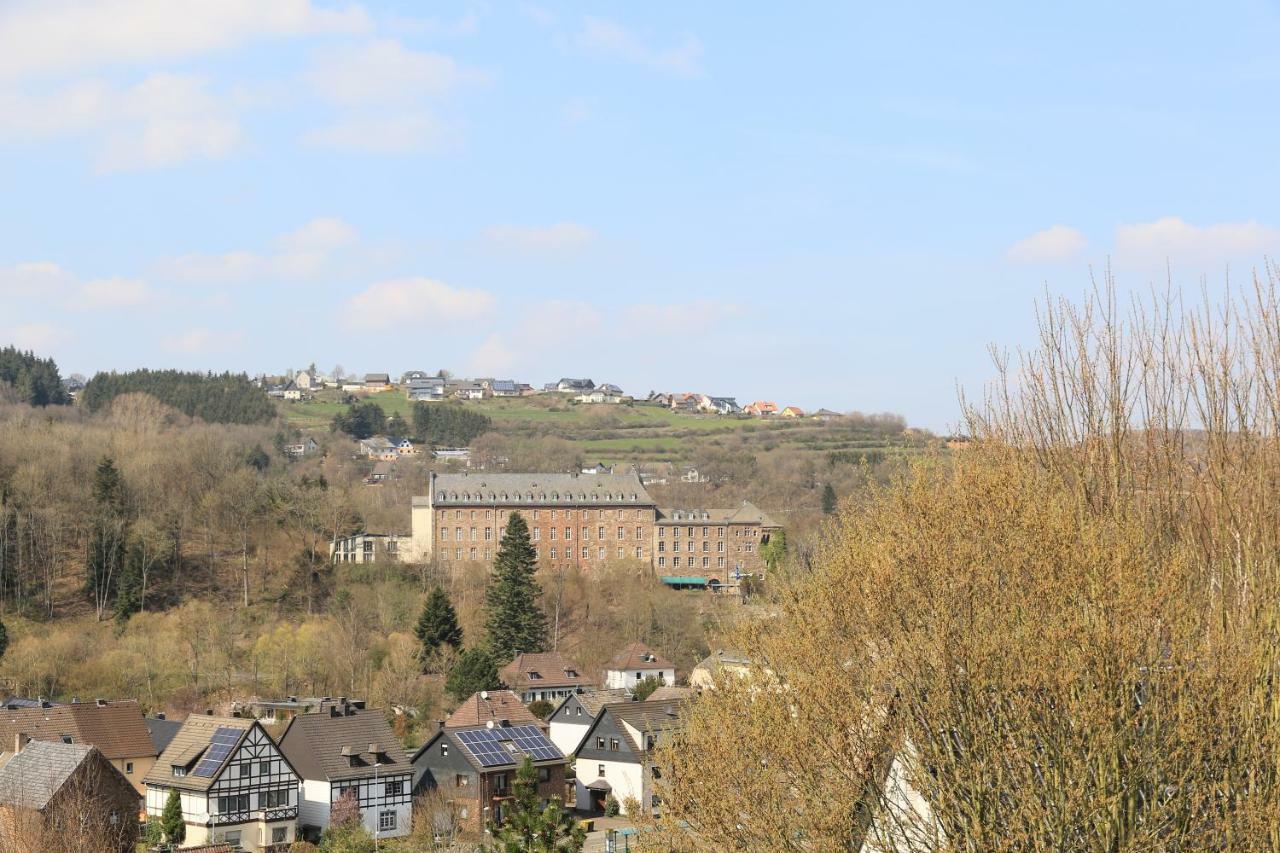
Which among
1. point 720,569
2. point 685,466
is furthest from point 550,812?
point 685,466

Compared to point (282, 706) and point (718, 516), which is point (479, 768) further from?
point (718, 516)

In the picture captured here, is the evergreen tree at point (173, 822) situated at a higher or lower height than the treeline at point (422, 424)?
lower

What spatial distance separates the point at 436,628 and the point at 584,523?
35.6 meters

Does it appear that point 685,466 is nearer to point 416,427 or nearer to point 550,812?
point 416,427

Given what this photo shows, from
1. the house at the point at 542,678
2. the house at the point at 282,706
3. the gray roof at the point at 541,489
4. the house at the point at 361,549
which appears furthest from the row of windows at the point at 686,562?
the house at the point at 282,706

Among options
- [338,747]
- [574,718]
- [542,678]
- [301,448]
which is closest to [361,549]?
[542,678]

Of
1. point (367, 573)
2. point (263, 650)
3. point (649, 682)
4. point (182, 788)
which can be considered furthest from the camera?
point (367, 573)

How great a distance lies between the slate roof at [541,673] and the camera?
62.7 metres

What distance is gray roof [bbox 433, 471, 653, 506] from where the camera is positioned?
96250mm

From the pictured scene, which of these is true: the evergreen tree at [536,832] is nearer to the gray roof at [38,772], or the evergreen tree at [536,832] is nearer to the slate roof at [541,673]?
the gray roof at [38,772]

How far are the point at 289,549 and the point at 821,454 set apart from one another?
7072cm

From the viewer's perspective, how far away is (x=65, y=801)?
116ft

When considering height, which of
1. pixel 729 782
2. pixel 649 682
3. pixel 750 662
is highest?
pixel 750 662

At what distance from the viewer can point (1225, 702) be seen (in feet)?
46.0
